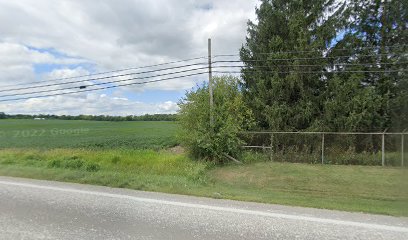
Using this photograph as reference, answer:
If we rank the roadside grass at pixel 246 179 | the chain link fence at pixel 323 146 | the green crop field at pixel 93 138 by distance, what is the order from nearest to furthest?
the roadside grass at pixel 246 179 → the chain link fence at pixel 323 146 → the green crop field at pixel 93 138

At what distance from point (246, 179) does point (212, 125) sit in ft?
14.1

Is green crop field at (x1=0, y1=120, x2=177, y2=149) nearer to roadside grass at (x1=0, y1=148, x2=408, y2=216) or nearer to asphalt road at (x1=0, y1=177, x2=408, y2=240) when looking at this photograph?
roadside grass at (x1=0, y1=148, x2=408, y2=216)

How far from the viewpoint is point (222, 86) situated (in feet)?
63.0

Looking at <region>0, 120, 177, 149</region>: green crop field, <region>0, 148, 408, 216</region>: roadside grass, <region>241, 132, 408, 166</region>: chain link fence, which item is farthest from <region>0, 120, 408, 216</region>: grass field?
<region>0, 120, 177, 149</region>: green crop field

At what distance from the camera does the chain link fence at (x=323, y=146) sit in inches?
686

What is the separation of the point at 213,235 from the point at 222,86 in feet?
48.3

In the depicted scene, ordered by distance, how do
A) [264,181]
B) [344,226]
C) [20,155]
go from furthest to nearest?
1. [20,155]
2. [264,181]
3. [344,226]

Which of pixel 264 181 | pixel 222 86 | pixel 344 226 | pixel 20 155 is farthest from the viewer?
pixel 222 86

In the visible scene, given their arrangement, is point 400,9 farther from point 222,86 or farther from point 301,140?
point 222,86

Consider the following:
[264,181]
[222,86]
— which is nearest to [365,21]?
[222,86]

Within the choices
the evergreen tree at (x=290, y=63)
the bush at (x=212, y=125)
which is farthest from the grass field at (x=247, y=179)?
the evergreen tree at (x=290, y=63)

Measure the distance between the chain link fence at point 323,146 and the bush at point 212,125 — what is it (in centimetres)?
152

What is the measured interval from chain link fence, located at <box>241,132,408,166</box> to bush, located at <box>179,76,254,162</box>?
152cm

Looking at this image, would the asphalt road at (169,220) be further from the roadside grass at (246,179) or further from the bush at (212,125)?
the bush at (212,125)
